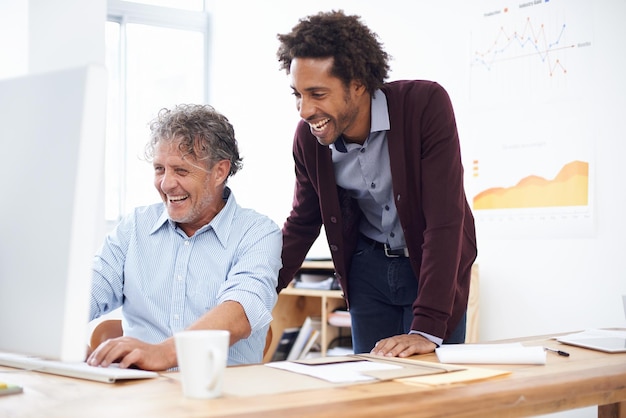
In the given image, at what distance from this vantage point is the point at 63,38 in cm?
361

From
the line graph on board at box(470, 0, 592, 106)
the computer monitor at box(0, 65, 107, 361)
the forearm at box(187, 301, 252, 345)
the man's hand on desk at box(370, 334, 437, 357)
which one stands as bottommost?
the man's hand on desk at box(370, 334, 437, 357)

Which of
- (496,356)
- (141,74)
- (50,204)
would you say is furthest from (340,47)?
(141,74)

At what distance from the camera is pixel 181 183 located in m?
1.81

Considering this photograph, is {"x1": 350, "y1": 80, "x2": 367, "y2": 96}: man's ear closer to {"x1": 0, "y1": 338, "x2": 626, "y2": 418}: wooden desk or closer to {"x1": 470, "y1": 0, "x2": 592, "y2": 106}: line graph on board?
{"x1": 0, "y1": 338, "x2": 626, "y2": 418}: wooden desk

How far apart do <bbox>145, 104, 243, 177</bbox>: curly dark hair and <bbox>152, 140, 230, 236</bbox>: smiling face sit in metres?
0.02

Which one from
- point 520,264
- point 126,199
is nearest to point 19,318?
point 520,264

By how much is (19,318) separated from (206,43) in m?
4.77

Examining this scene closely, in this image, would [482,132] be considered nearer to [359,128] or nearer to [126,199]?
[359,128]

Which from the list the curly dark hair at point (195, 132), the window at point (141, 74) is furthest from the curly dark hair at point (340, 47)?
the window at point (141, 74)

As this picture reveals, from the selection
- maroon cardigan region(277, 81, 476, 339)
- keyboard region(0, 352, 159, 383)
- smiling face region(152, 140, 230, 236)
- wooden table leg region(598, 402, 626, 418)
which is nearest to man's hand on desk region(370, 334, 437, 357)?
maroon cardigan region(277, 81, 476, 339)

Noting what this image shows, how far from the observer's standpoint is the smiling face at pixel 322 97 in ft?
5.70

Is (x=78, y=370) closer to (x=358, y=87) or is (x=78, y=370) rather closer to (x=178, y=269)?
(x=178, y=269)

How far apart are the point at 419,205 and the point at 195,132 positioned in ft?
1.83

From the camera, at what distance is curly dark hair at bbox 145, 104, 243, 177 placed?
5.98ft
